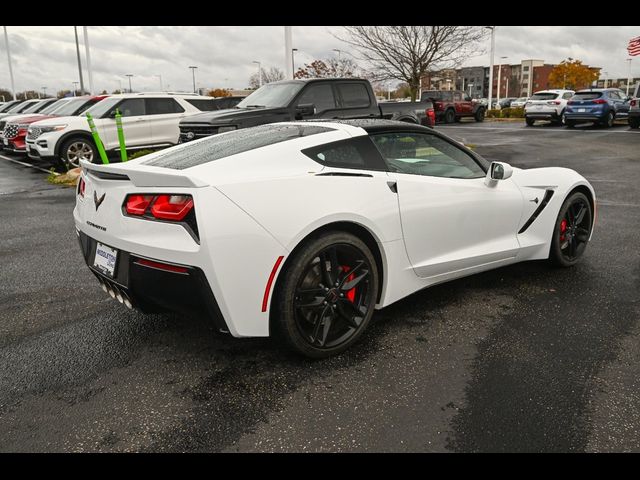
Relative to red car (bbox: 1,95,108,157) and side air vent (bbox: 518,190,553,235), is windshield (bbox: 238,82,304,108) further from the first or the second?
side air vent (bbox: 518,190,553,235)

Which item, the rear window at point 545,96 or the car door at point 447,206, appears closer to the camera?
the car door at point 447,206

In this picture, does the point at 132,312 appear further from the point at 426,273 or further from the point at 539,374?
the point at 539,374

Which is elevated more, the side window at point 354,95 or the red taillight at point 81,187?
the side window at point 354,95

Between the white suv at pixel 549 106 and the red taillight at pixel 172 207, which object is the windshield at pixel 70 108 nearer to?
the red taillight at pixel 172 207

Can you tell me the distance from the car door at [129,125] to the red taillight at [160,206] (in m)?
10.7

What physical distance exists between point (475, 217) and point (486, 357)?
111cm

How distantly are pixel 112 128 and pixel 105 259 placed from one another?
10669 millimetres

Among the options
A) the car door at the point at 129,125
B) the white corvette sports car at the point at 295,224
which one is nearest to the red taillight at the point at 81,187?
the white corvette sports car at the point at 295,224

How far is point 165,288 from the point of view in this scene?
287 cm

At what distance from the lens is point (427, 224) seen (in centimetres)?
362

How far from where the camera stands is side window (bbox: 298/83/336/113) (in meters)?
10.5

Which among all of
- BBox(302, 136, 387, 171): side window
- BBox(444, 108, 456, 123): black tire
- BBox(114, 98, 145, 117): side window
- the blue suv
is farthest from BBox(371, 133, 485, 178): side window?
BBox(444, 108, 456, 123): black tire

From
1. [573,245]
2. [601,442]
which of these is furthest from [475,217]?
[601,442]

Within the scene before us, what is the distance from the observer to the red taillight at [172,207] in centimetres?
276
